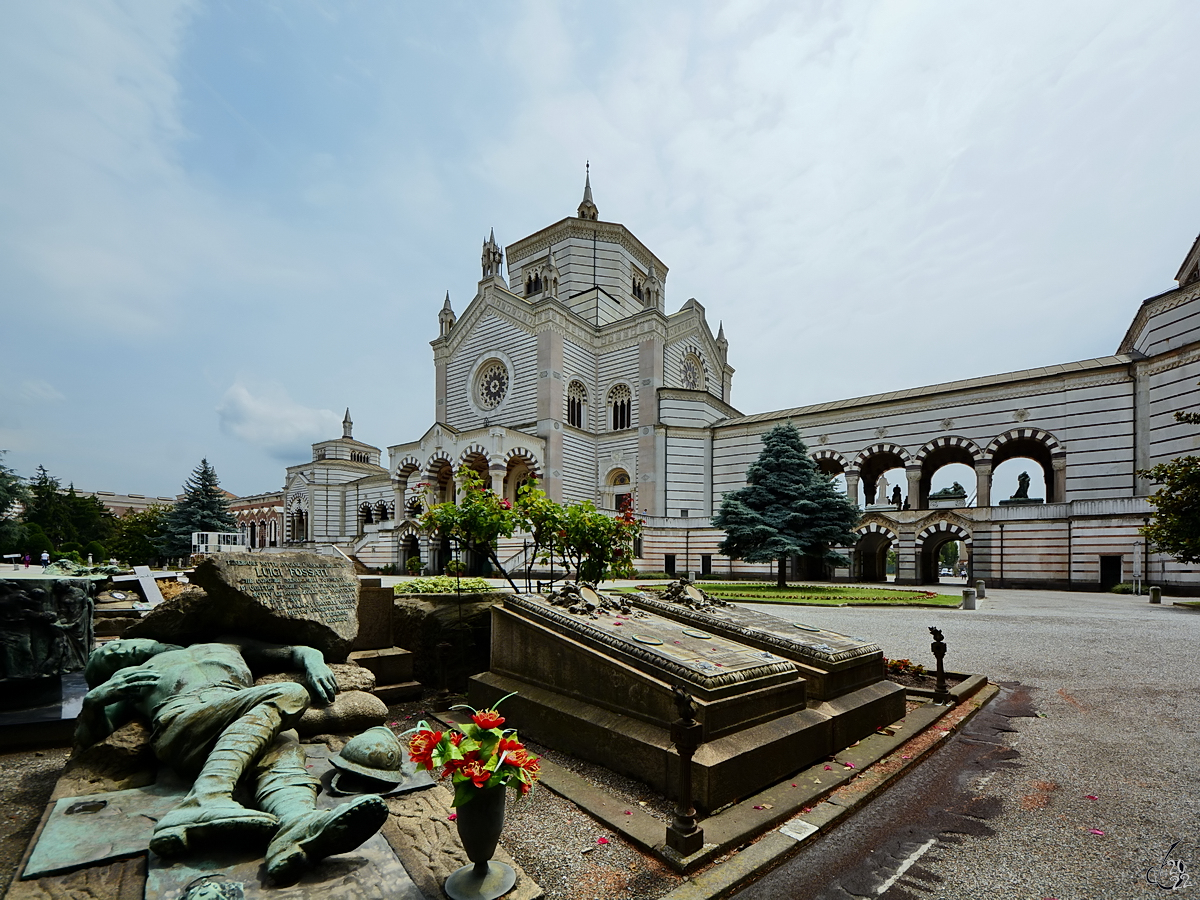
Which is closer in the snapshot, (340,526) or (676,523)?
(676,523)

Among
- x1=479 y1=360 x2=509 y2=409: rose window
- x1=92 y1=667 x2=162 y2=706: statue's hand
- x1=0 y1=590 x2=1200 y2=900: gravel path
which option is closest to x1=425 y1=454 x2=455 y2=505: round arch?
x1=479 y1=360 x2=509 y2=409: rose window

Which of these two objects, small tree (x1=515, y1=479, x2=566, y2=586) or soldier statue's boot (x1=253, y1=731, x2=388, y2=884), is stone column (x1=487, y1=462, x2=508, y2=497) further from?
soldier statue's boot (x1=253, y1=731, x2=388, y2=884)

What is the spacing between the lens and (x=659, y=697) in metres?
4.70

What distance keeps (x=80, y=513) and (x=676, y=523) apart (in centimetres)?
5416

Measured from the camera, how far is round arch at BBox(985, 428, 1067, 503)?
1128 inches

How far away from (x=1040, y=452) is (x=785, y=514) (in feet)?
54.0

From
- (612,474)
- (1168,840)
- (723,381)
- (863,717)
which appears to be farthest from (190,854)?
(723,381)

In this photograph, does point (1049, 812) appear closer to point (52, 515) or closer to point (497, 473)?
point (497, 473)

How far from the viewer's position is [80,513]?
171ft

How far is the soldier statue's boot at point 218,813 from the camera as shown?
2.67m

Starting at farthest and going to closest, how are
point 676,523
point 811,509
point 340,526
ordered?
point 340,526, point 676,523, point 811,509

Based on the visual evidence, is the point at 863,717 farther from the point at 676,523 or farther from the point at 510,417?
the point at 510,417

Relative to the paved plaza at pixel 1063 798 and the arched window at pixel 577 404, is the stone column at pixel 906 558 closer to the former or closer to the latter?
the paved plaza at pixel 1063 798

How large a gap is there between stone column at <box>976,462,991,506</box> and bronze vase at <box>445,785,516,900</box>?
110ft
